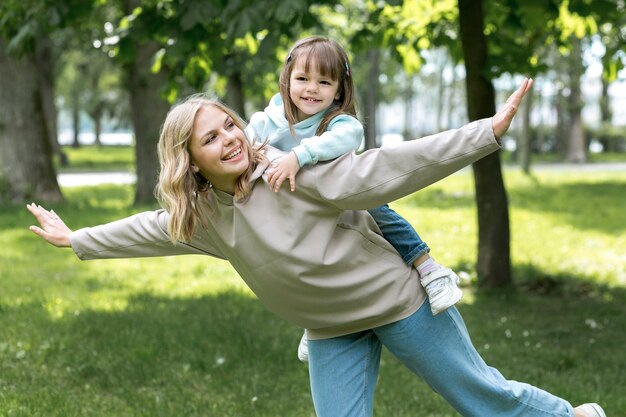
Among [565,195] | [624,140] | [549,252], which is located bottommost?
[624,140]

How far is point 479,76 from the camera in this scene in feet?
24.3

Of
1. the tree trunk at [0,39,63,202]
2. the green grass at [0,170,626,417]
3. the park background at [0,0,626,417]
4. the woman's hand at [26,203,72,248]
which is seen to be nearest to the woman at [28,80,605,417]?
the woman's hand at [26,203,72,248]

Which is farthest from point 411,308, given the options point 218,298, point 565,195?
point 565,195

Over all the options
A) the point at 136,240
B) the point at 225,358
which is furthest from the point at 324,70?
the point at 225,358

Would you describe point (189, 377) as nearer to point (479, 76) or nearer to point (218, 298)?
point (218, 298)

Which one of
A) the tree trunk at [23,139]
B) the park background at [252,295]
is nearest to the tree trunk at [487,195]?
the park background at [252,295]

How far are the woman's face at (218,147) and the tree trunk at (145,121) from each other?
41.7 feet

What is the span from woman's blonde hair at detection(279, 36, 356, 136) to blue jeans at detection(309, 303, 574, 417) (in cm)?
73

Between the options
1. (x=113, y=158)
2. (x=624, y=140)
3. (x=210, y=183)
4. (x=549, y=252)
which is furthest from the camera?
(x=624, y=140)

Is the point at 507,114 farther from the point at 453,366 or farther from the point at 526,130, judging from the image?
the point at 526,130

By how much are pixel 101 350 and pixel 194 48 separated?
87.9 inches

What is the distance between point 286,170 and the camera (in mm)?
2787

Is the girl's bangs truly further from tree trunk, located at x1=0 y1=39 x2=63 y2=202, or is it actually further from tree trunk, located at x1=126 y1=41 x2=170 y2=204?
tree trunk, located at x1=0 y1=39 x2=63 y2=202

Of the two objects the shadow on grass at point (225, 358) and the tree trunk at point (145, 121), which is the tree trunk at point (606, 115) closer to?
the tree trunk at point (145, 121)
